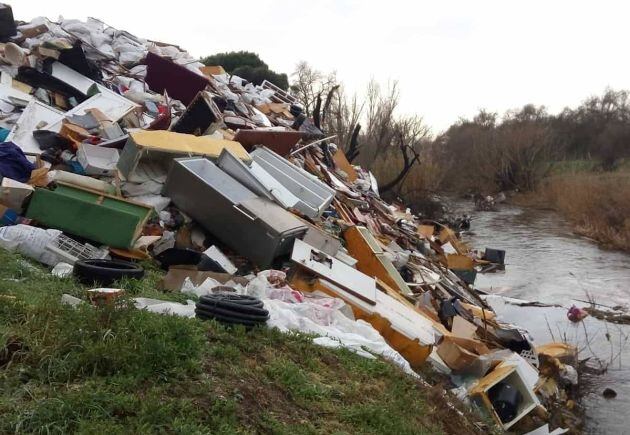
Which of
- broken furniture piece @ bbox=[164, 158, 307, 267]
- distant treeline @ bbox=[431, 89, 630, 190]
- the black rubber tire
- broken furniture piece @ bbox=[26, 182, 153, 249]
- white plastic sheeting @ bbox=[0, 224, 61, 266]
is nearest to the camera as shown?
the black rubber tire

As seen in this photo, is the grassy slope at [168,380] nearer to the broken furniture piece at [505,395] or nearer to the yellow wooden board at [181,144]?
the broken furniture piece at [505,395]

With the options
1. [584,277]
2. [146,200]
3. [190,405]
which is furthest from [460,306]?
[584,277]

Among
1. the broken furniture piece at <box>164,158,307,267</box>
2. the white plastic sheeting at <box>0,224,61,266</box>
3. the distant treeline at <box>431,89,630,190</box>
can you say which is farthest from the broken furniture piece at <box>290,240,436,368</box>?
the distant treeline at <box>431,89,630,190</box>

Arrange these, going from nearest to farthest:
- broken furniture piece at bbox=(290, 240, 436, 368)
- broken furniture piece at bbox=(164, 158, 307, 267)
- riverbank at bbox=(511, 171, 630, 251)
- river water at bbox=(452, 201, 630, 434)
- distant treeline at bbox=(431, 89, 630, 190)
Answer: broken furniture piece at bbox=(290, 240, 436, 368), broken furniture piece at bbox=(164, 158, 307, 267), river water at bbox=(452, 201, 630, 434), riverbank at bbox=(511, 171, 630, 251), distant treeline at bbox=(431, 89, 630, 190)

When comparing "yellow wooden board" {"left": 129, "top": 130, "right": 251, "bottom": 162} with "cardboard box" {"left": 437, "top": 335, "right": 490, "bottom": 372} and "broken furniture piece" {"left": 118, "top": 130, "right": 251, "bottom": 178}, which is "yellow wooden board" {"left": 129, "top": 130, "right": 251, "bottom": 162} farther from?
"cardboard box" {"left": 437, "top": 335, "right": 490, "bottom": 372}

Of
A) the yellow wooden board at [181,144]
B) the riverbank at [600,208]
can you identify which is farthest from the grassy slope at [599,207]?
the yellow wooden board at [181,144]

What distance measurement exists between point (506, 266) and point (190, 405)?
13.2 m

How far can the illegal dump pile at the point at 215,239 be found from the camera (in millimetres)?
4695

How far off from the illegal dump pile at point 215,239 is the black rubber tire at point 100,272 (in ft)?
0.03

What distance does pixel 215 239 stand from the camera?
20.5 ft

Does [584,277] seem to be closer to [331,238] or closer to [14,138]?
[331,238]

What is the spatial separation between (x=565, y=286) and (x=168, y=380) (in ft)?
37.0

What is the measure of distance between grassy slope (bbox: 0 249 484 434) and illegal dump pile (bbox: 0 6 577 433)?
11 centimetres

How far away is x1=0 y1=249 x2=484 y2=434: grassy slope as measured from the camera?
8.13 feet
